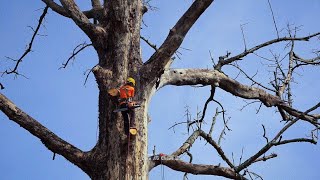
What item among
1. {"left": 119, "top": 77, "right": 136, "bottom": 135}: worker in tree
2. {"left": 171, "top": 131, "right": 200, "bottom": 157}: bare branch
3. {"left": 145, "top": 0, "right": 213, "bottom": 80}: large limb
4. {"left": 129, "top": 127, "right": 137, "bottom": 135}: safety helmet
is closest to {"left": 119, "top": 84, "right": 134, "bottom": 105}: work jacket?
{"left": 119, "top": 77, "right": 136, "bottom": 135}: worker in tree

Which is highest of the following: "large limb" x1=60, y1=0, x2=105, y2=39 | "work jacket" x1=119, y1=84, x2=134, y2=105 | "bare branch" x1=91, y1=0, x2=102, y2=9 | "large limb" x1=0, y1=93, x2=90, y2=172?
"bare branch" x1=91, y1=0, x2=102, y2=9

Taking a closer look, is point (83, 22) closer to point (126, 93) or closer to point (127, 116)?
point (126, 93)

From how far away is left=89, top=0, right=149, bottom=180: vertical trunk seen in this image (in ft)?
12.5

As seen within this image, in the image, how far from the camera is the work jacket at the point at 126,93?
153 inches

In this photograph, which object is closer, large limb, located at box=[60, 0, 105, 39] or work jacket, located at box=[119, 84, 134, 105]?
work jacket, located at box=[119, 84, 134, 105]

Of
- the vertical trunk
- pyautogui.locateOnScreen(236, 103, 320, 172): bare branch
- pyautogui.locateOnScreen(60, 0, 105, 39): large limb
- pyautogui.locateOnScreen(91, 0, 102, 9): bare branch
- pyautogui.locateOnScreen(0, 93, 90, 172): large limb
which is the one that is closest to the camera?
the vertical trunk

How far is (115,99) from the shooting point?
4.02 meters

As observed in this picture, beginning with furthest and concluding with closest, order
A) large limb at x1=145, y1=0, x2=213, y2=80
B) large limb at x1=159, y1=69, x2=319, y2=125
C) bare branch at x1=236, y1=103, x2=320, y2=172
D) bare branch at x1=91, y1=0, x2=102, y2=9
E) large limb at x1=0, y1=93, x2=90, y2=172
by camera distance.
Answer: bare branch at x1=91, y1=0, x2=102, y2=9 → large limb at x1=159, y1=69, x2=319, y2=125 → bare branch at x1=236, y1=103, x2=320, y2=172 → large limb at x1=145, y1=0, x2=213, y2=80 → large limb at x1=0, y1=93, x2=90, y2=172

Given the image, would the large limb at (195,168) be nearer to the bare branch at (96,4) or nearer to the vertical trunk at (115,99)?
the vertical trunk at (115,99)

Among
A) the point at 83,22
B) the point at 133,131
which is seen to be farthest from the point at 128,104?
the point at 83,22

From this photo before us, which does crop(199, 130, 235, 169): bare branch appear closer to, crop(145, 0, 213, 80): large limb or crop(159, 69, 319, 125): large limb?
crop(159, 69, 319, 125): large limb

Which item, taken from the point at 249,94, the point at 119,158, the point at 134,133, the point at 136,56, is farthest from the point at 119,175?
the point at 249,94

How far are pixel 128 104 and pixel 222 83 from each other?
152 centimetres

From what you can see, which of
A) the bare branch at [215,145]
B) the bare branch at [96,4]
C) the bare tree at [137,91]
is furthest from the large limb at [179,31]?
the bare branch at [96,4]
